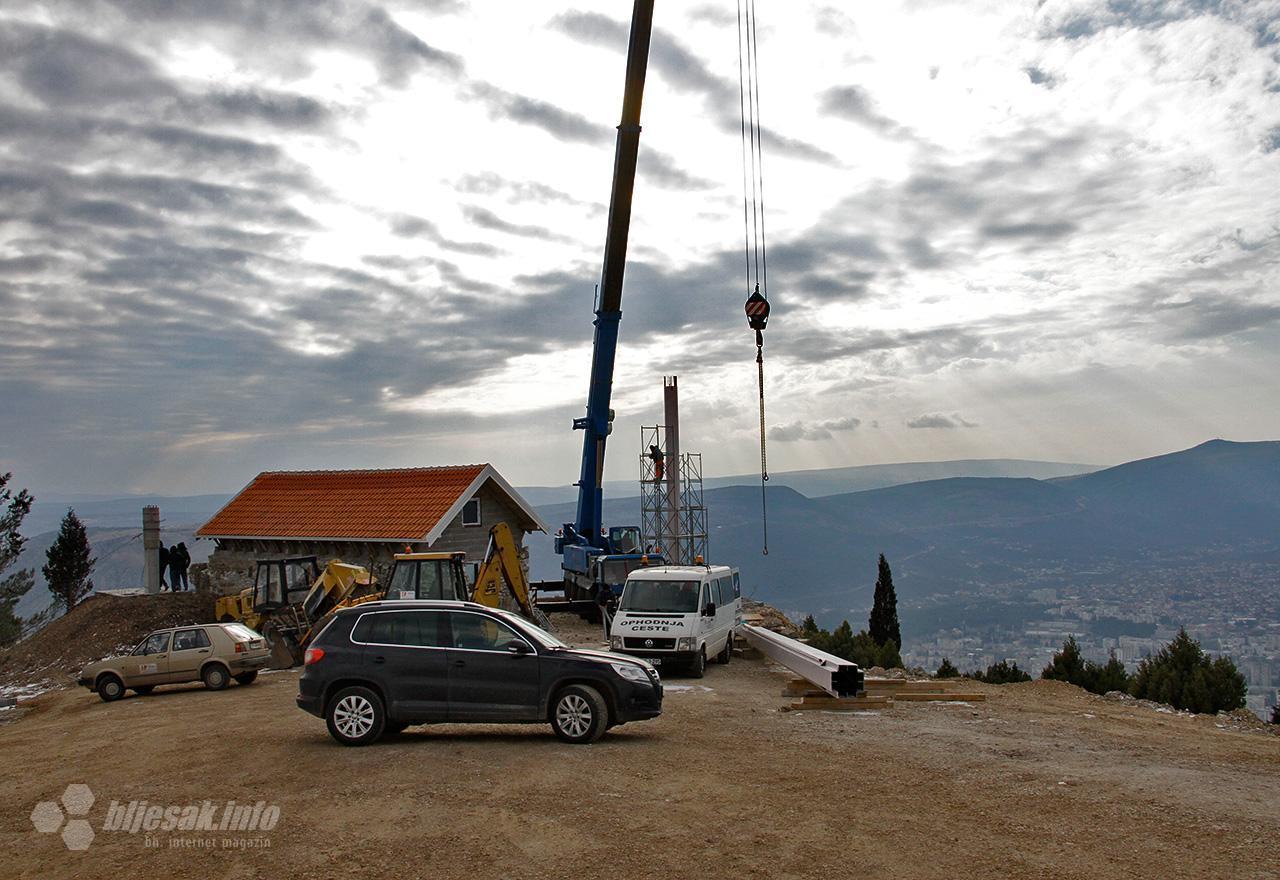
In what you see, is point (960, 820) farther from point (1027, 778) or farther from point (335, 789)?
point (335, 789)

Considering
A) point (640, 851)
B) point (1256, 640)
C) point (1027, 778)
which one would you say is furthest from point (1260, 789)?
point (1256, 640)

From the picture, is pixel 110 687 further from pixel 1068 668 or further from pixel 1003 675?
pixel 1068 668

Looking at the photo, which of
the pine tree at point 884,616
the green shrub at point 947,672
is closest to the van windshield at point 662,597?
the green shrub at point 947,672

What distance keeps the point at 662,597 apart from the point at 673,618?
0.72 meters

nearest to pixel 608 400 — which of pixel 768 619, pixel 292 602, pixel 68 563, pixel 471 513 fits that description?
pixel 471 513

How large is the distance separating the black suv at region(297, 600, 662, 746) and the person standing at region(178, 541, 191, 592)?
90.3 ft

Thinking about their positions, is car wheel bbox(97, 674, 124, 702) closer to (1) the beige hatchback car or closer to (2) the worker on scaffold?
(1) the beige hatchback car

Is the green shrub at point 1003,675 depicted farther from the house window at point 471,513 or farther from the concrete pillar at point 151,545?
the concrete pillar at point 151,545

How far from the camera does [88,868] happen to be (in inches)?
316

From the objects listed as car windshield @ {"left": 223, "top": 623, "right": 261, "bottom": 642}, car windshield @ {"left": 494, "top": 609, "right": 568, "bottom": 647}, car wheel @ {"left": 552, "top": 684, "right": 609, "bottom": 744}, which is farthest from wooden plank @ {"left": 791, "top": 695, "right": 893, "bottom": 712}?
car windshield @ {"left": 223, "top": 623, "right": 261, "bottom": 642}

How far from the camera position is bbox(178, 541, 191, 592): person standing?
37.3 meters

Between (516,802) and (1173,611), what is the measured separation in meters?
218

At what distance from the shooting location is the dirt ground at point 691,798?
7.85 metres

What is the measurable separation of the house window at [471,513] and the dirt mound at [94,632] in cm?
857
